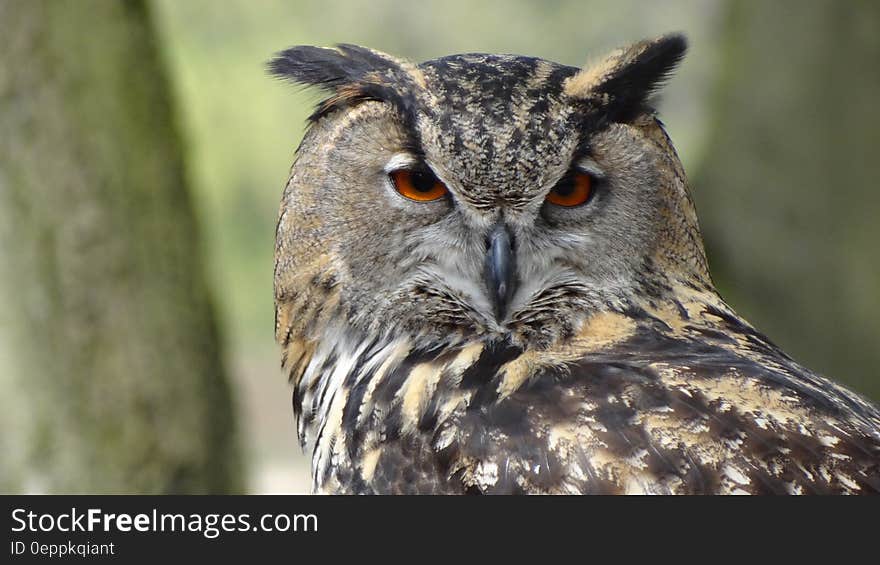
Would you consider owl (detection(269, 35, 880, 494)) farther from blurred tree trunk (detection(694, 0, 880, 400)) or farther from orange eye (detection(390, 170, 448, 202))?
blurred tree trunk (detection(694, 0, 880, 400))

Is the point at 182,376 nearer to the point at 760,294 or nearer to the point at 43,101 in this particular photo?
the point at 43,101

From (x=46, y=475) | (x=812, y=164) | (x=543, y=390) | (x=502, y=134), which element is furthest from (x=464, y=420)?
(x=812, y=164)

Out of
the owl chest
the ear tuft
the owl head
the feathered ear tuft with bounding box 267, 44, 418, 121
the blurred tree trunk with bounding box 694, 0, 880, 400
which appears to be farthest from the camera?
the blurred tree trunk with bounding box 694, 0, 880, 400

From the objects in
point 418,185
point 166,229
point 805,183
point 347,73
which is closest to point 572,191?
point 418,185

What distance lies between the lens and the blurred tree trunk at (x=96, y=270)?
3656 mm

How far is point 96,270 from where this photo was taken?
3861 millimetres

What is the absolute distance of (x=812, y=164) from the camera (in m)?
4.35

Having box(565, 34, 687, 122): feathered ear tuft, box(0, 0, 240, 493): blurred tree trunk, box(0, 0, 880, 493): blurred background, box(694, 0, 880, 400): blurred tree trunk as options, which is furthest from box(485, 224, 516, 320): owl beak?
box(694, 0, 880, 400): blurred tree trunk

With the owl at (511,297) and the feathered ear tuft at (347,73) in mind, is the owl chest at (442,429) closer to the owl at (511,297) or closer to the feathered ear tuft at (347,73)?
the owl at (511,297)

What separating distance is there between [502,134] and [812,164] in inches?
110

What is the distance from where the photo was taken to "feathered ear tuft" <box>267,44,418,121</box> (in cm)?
208

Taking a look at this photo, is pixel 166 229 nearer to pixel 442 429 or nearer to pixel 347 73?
pixel 347 73

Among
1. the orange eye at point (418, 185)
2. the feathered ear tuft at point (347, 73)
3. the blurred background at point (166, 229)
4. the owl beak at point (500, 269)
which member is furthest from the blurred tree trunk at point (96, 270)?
the owl beak at point (500, 269)

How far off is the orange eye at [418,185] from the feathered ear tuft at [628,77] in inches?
11.9
